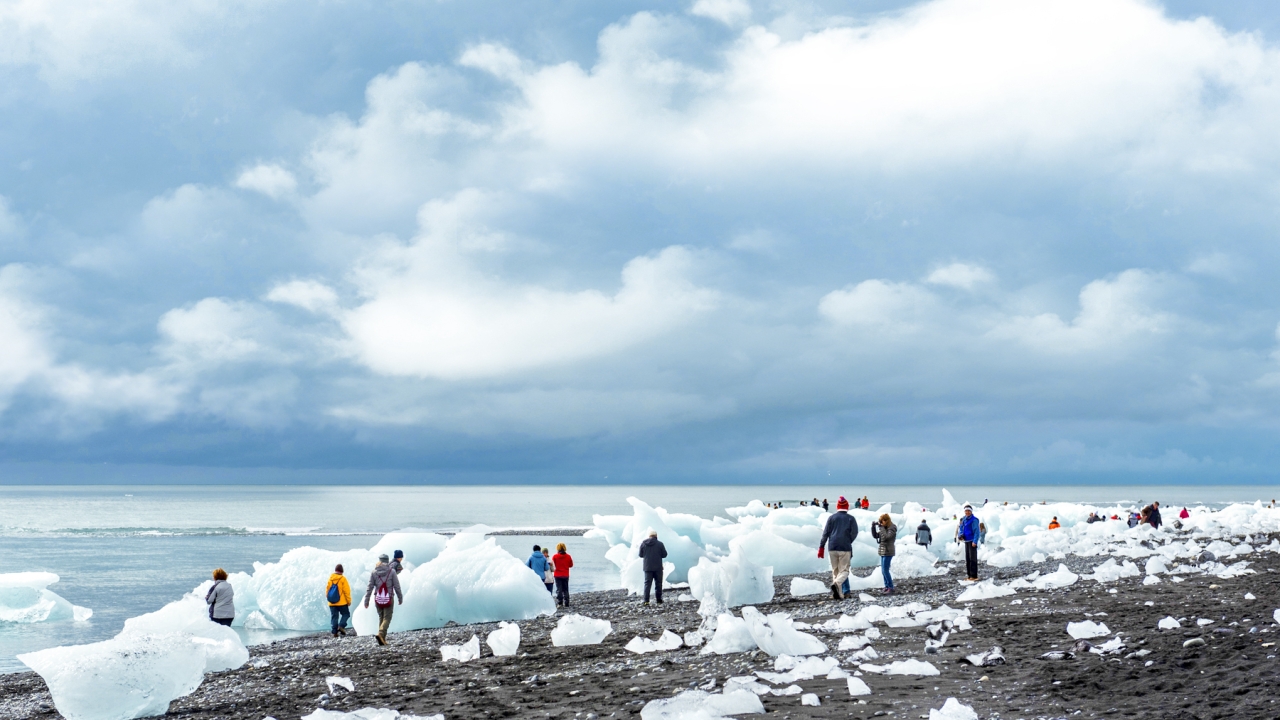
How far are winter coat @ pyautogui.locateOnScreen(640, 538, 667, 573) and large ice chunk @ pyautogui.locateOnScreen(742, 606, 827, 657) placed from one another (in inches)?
337

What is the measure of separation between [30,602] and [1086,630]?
87.8 feet

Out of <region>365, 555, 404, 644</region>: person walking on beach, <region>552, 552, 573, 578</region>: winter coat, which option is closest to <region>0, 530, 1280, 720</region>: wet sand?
<region>365, 555, 404, 644</region>: person walking on beach

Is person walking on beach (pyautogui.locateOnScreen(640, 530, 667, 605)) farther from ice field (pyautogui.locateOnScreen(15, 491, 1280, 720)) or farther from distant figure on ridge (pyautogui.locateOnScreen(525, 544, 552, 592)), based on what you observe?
distant figure on ridge (pyautogui.locateOnScreen(525, 544, 552, 592))

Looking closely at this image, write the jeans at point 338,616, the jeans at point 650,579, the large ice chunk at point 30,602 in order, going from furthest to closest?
the large ice chunk at point 30,602 → the jeans at point 650,579 → the jeans at point 338,616

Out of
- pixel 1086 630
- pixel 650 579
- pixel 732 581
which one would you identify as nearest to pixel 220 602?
pixel 650 579

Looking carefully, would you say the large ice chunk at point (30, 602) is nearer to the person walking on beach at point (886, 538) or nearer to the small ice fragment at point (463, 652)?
the small ice fragment at point (463, 652)

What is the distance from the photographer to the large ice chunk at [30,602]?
985 inches

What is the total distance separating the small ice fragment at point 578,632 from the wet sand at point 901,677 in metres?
0.24

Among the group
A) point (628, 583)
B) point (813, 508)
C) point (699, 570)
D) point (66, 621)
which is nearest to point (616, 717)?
point (699, 570)

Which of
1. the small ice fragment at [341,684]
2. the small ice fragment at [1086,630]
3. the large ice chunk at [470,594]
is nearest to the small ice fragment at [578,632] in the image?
the small ice fragment at [341,684]

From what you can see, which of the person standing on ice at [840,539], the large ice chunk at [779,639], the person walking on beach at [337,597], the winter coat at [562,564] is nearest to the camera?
the large ice chunk at [779,639]

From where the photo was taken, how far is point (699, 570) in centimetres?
1670

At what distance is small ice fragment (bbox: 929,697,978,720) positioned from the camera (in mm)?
6727

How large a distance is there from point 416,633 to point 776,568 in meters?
13.9
